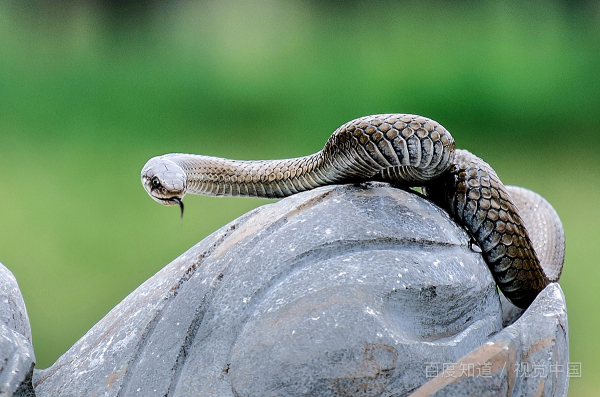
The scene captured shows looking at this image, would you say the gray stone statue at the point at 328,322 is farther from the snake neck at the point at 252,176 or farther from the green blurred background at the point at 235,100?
the green blurred background at the point at 235,100

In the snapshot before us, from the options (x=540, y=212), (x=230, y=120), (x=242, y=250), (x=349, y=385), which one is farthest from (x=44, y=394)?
(x=230, y=120)

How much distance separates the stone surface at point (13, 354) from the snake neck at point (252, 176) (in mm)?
510

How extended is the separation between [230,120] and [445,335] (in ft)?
5.52

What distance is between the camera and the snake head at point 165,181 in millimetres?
1396

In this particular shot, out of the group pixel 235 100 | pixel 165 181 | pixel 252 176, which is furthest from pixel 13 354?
pixel 235 100

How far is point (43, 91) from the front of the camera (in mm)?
2566

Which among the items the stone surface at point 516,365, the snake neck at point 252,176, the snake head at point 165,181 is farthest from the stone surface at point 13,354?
the stone surface at point 516,365

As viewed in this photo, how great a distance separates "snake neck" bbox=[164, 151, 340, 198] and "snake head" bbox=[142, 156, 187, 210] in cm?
5

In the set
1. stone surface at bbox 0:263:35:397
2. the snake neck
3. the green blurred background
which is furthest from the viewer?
the green blurred background

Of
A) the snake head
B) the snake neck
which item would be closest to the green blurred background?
the snake neck

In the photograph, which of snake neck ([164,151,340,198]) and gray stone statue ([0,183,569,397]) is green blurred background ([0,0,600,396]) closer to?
snake neck ([164,151,340,198])

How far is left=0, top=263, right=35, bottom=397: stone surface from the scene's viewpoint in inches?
40.6

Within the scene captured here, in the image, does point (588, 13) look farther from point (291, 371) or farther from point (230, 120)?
point (291, 371)

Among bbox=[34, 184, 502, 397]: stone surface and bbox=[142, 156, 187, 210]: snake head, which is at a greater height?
bbox=[142, 156, 187, 210]: snake head
